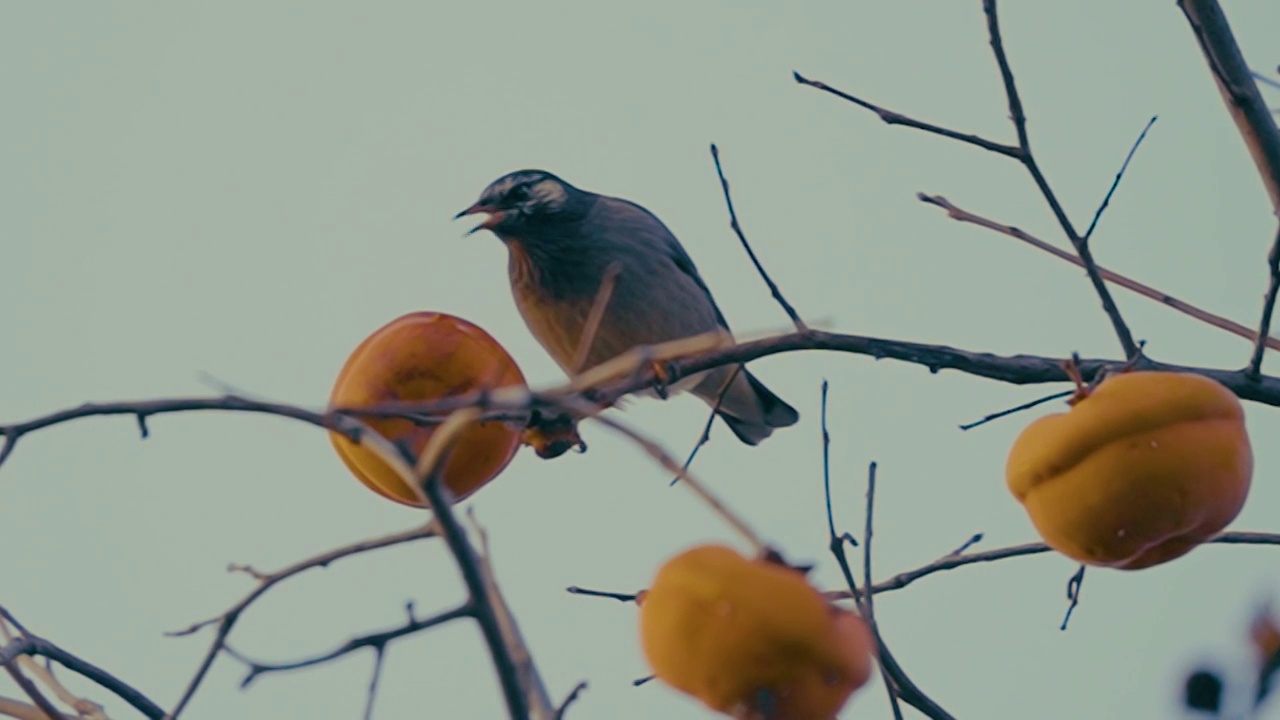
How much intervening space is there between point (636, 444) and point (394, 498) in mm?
1415

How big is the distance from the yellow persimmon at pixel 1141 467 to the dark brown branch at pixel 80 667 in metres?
1.56

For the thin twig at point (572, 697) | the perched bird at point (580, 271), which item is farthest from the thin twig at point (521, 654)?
the perched bird at point (580, 271)

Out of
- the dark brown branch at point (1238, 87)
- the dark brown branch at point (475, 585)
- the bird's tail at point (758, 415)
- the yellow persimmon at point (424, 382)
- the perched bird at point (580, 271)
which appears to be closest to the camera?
the dark brown branch at point (475, 585)

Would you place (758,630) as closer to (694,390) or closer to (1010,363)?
(1010,363)

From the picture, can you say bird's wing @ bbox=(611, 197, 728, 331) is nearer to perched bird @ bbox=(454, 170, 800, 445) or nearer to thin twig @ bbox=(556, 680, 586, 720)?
perched bird @ bbox=(454, 170, 800, 445)

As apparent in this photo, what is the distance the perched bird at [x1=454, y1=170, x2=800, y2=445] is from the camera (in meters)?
6.43

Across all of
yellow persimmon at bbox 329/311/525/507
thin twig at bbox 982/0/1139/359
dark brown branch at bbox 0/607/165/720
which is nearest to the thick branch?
dark brown branch at bbox 0/607/165/720

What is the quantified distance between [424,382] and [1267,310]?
182cm

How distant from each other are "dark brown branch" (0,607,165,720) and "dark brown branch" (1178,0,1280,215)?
2.71m

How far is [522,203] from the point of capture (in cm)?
660

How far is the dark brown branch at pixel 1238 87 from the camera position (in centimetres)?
360

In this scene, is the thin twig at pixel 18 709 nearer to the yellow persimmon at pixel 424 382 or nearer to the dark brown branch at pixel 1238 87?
the yellow persimmon at pixel 424 382

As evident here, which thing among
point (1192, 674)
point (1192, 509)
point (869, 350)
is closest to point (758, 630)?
point (1192, 674)

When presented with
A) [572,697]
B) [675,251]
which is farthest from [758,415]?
[572,697]
